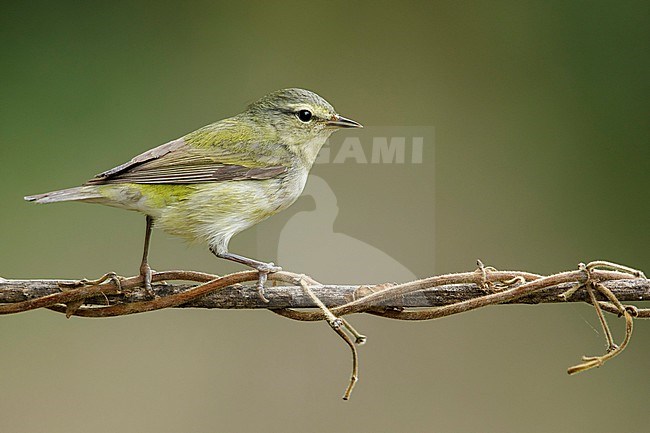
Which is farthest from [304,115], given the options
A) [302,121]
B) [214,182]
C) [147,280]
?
[147,280]

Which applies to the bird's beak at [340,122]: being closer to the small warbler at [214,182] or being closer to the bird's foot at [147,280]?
the small warbler at [214,182]

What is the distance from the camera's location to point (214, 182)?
7.82 feet

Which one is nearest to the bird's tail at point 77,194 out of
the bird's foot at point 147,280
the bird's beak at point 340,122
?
the bird's foot at point 147,280

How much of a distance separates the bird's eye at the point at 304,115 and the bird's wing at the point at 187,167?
212 mm

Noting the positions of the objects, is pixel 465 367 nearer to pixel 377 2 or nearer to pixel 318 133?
pixel 318 133

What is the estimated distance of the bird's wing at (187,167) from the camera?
2.27 m

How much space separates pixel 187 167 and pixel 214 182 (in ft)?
0.28

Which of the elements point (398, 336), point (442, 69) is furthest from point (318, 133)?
point (442, 69)

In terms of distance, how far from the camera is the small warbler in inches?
90.1

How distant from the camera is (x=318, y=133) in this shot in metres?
2.62

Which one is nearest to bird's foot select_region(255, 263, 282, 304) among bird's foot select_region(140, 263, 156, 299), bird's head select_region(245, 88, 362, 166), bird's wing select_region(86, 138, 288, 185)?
bird's foot select_region(140, 263, 156, 299)

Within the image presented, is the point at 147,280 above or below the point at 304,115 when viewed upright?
below

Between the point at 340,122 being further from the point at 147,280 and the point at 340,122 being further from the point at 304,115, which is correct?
the point at 147,280

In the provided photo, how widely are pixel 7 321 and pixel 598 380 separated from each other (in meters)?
2.59
